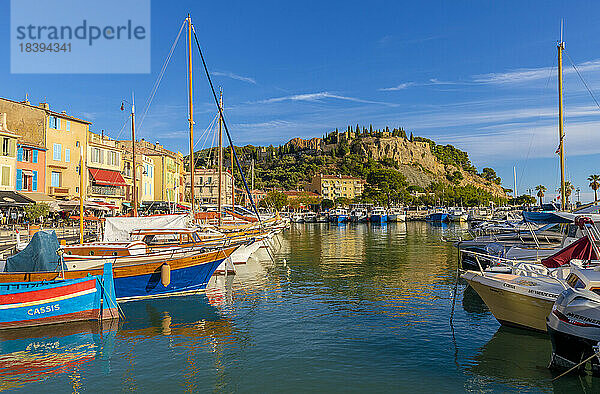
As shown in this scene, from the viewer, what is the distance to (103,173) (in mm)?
52562

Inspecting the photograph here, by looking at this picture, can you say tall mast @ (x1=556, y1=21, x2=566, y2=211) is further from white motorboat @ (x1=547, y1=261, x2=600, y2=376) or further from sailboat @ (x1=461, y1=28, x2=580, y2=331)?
white motorboat @ (x1=547, y1=261, x2=600, y2=376)

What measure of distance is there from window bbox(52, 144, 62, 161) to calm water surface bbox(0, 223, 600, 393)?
108 ft

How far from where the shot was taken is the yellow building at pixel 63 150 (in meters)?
46.5

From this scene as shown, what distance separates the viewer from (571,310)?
10.6 metres

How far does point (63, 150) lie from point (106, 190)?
6.98 meters

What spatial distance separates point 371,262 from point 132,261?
64.1ft

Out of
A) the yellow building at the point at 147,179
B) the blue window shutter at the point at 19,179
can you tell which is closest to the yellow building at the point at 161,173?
the yellow building at the point at 147,179

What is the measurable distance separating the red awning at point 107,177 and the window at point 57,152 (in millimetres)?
4198

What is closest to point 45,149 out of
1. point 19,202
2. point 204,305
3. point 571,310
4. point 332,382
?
point 19,202

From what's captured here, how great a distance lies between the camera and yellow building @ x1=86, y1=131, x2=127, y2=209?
5094cm

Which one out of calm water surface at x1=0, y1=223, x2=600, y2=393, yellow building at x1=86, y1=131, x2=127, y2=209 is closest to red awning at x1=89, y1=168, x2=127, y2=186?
yellow building at x1=86, y1=131, x2=127, y2=209

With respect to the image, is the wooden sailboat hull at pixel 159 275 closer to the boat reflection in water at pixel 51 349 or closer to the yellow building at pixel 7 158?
the boat reflection in water at pixel 51 349

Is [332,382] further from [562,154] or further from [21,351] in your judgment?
[562,154]

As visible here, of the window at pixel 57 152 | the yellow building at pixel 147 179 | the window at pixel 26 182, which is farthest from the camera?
the yellow building at pixel 147 179
